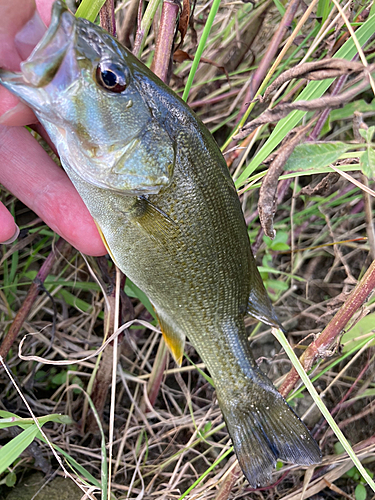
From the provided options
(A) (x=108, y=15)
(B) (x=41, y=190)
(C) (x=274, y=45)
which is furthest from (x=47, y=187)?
(C) (x=274, y=45)

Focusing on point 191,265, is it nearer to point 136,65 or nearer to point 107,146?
point 107,146

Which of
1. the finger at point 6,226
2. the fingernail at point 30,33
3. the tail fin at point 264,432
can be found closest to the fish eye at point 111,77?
the fingernail at point 30,33

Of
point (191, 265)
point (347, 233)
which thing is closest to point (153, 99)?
point (191, 265)

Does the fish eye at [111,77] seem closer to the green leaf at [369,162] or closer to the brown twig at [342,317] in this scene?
the green leaf at [369,162]

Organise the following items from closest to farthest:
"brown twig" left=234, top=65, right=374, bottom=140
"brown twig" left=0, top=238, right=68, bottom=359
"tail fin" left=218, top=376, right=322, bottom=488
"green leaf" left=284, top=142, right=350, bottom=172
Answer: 1. "brown twig" left=234, top=65, right=374, bottom=140
2. "green leaf" left=284, top=142, right=350, bottom=172
3. "tail fin" left=218, top=376, right=322, bottom=488
4. "brown twig" left=0, top=238, right=68, bottom=359

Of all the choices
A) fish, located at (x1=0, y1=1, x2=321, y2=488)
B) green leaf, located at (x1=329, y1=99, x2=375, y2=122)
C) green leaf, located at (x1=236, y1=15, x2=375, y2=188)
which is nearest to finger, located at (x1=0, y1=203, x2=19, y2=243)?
fish, located at (x1=0, y1=1, x2=321, y2=488)

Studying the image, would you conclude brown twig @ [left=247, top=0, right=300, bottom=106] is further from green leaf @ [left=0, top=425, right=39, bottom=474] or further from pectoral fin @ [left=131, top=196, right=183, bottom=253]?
green leaf @ [left=0, top=425, right=39, bottom=474]
